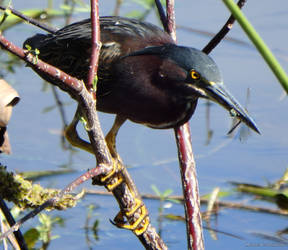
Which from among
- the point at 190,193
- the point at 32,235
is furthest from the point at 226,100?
the point at 32,235

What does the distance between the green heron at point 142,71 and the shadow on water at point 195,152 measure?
Result: 2.13 feet

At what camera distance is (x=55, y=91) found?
5.00m

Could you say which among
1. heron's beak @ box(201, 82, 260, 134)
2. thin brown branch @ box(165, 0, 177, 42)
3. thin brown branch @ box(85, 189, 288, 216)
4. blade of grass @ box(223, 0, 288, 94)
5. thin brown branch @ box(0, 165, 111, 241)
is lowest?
thin brown branch @ box(85, 189, 288, 216)

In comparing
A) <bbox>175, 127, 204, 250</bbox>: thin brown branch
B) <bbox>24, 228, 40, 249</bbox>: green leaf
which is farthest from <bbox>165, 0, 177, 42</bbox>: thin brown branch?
<bbox>24, 228, 40, 249</bbox>: green leaf

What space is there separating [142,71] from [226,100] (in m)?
0.46

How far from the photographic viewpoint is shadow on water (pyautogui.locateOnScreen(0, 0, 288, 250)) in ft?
12.3

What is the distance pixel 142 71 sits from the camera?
290 centimetres

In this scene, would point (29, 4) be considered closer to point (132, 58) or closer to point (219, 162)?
point (219, 162)

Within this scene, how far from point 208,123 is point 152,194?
2.48 ft

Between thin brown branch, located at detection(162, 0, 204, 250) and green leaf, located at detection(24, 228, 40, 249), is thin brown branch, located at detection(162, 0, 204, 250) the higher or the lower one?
the higher one

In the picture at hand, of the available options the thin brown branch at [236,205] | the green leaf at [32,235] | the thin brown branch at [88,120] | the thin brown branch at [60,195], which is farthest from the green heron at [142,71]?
the thin brown branch at [236,205]

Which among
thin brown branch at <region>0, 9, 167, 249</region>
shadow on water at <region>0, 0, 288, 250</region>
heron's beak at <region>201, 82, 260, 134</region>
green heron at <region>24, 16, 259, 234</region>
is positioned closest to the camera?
thin brown branch at <region>0, 9, 167, 249</region>

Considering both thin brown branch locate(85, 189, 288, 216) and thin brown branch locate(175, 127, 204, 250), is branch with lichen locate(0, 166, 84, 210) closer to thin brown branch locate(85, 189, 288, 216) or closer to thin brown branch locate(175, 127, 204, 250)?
thin brown branch locate(175, 127, 204, 250)

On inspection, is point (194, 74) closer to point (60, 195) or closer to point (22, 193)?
point (22, 193)
